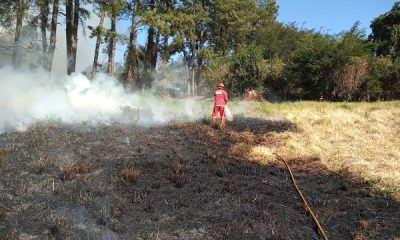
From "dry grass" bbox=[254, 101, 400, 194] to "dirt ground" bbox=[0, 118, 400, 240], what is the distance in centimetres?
68

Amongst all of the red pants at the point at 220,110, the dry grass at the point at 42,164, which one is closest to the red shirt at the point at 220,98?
the red pants at the point at 220,110

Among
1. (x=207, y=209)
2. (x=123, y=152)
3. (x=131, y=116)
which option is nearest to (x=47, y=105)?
(x=131, y=116)

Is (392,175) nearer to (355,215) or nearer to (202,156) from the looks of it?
(355,215)

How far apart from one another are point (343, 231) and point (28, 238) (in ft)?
16.8

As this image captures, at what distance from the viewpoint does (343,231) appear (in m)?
8.05

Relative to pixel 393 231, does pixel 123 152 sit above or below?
above

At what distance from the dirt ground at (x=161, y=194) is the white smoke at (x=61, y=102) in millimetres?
1248

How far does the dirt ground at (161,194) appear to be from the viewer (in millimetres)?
7770

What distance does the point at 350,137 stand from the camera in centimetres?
1603

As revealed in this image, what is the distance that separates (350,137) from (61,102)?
31.9 feet

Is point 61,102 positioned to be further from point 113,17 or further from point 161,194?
point 113,17

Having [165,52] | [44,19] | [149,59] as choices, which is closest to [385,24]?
[165,52]

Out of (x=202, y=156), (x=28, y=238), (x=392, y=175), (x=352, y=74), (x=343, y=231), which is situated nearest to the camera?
(x=28, y=238)

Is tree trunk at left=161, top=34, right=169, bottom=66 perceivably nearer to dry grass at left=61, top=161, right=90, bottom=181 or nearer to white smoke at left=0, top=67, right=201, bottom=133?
white smoke at left=0, top=67, right=201, bottom=133
